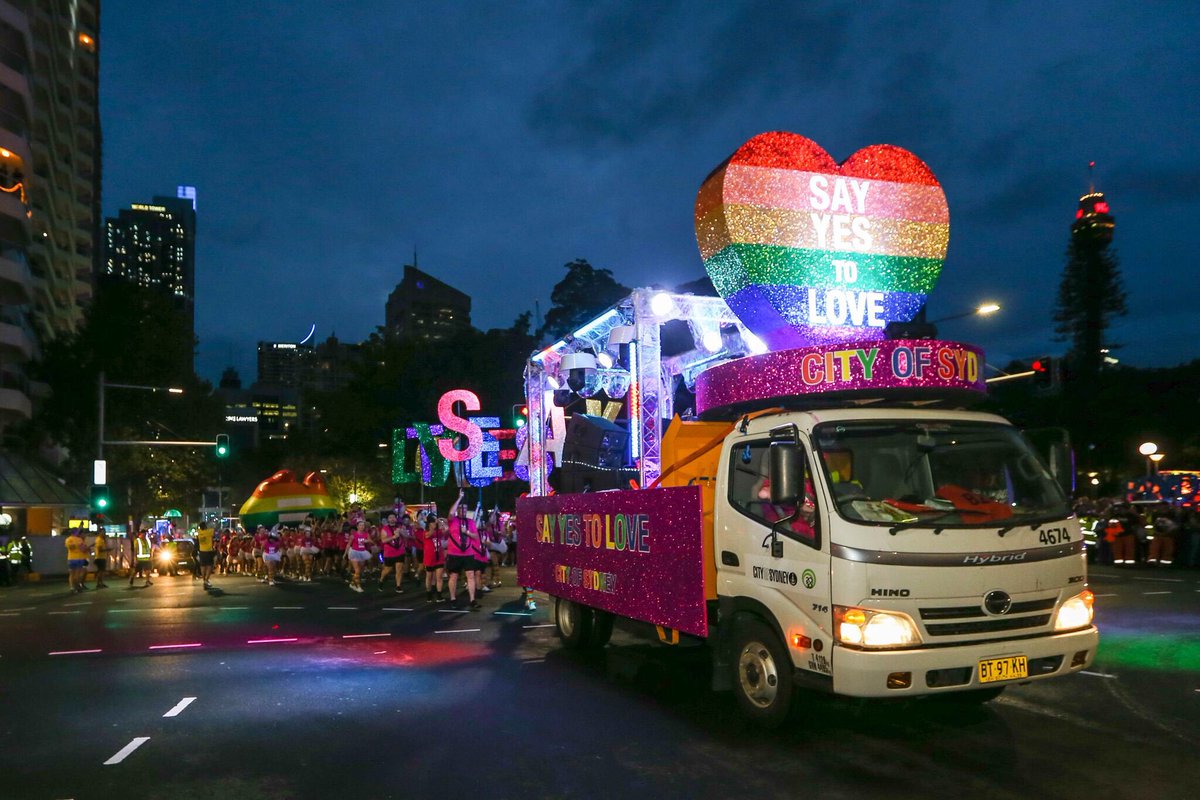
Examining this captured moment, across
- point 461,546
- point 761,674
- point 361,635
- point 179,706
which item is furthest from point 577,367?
point 761,674

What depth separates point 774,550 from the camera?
6680mm

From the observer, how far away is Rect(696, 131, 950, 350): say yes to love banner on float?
1183 cm

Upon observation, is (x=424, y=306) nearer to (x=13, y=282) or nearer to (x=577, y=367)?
(x=13, y=282)

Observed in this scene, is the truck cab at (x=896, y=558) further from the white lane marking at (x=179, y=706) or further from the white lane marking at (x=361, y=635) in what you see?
the white lane marking at (x=361, y=635)

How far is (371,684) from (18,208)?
122 feet

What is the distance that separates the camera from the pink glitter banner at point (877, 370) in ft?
23.5

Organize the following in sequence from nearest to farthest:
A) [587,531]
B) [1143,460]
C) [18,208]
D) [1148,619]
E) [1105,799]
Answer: [1105,799], [587,531], [1148,619], [18,208], [1143,460]

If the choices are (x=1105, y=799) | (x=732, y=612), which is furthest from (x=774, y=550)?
(x=1105, y=799)

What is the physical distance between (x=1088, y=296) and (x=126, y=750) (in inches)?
2729

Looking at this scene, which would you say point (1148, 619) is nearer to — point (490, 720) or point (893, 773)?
point (893, 773)

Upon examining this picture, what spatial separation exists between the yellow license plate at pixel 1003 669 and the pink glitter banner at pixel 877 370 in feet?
6.67

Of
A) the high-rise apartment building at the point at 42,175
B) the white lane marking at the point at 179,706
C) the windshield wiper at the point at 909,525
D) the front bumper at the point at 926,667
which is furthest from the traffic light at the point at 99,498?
the windshield wiper at the point at 909,525

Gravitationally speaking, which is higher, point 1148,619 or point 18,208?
point 18,208

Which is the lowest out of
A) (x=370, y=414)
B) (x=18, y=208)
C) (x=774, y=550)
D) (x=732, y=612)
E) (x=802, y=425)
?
(x=732, y=612)
